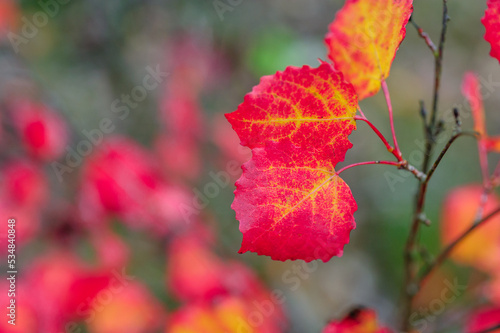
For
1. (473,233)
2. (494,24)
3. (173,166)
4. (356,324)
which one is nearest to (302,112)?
(494,24)

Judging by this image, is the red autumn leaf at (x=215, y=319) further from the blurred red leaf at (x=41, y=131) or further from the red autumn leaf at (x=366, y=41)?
the blurred red leaf at (x=41, y=131)

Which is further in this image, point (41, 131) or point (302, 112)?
point (41, 131)

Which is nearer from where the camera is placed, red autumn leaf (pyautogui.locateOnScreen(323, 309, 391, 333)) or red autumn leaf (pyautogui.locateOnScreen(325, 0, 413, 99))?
red autumn leaf (pyautogui.locateOnScreen(325, 0, 413, 99))

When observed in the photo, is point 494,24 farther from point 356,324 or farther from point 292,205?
point 356,324

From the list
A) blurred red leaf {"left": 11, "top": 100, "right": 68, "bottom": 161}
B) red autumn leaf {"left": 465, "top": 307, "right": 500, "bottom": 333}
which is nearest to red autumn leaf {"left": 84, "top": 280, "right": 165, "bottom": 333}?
blurred red leaf {"left": 11, "top": 100, "right": 68, "bottom": 161}

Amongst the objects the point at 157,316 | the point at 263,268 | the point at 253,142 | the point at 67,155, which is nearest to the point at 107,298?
the point at 157,316

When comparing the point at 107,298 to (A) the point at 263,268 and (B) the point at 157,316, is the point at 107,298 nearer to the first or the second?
(B) the point at 157,316

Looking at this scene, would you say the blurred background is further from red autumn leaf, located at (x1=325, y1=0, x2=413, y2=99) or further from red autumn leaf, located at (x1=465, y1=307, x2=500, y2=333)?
red autumn leaf, located at (x1=325, y1=0, x2=413, y2=99)
